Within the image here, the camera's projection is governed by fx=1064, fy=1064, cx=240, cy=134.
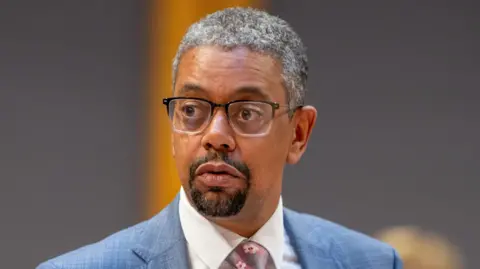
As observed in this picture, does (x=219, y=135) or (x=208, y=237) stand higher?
(x=219, y=135)

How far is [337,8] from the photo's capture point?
2.90 metres

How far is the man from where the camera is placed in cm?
155

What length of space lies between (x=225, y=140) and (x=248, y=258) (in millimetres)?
206

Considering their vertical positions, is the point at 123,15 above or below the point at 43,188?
above

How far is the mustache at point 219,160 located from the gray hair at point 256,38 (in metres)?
0.15

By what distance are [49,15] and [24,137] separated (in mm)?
331

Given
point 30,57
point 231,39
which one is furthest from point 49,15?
point 231,39

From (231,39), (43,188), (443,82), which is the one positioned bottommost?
(43,188)

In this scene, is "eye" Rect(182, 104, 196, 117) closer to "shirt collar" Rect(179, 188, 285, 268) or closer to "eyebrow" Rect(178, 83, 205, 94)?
Answer: "eyebrow" Rect(178, 83, 205, 94)

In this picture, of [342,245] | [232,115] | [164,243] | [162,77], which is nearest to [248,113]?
[232,115]

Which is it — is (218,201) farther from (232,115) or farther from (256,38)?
(256,38)

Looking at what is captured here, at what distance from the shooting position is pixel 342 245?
1779mm

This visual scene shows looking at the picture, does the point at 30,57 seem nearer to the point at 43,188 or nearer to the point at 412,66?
the point at 43,188

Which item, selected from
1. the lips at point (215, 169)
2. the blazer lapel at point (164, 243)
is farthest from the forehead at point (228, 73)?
the blazer lapel at point (164, 243)
